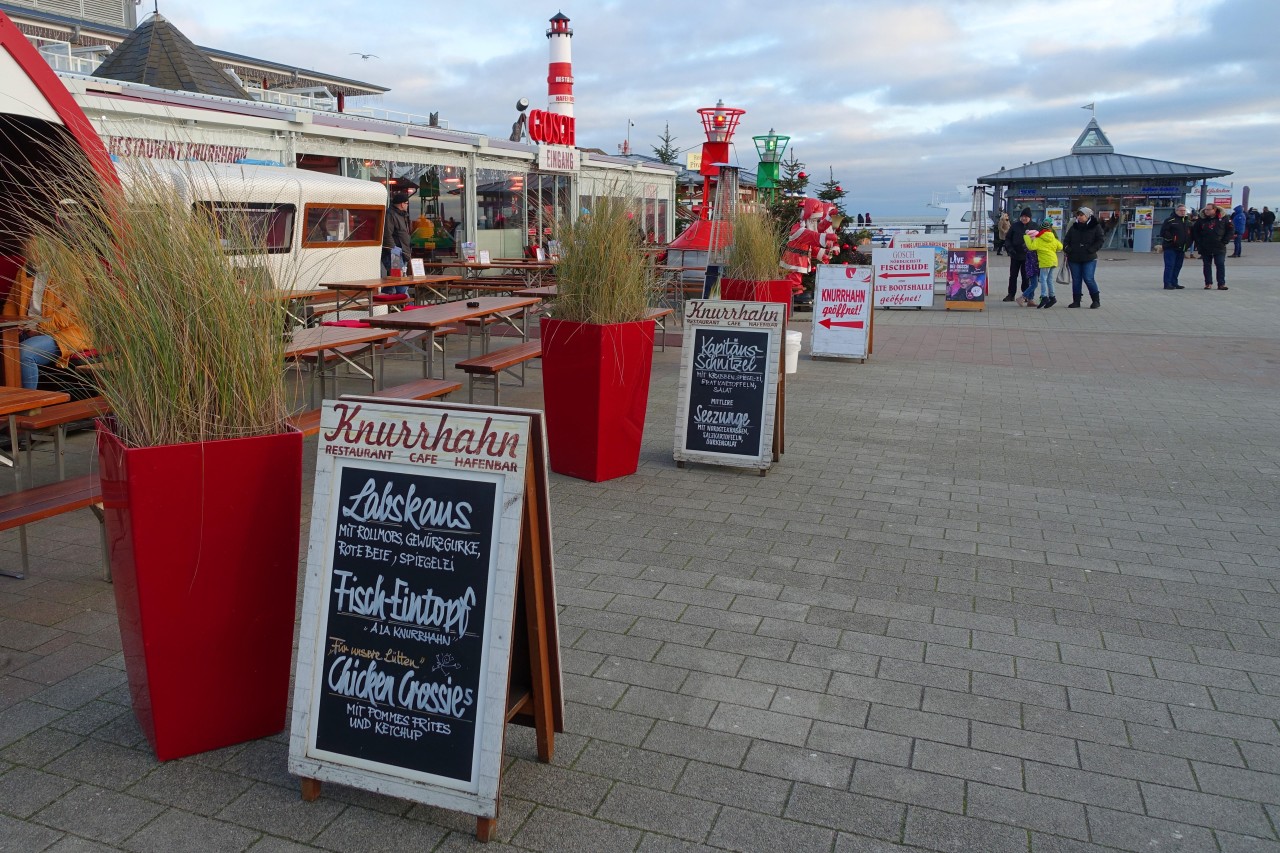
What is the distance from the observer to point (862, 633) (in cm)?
395

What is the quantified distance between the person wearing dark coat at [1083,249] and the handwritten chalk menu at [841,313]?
757 cm

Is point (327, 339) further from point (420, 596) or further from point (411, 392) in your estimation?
point (420, 596)

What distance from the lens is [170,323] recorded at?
2818 millimetres

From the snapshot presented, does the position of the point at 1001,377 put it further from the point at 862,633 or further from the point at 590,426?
the point at 862,633

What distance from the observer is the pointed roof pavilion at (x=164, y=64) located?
18.0 meters

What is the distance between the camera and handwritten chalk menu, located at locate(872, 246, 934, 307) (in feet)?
58.2

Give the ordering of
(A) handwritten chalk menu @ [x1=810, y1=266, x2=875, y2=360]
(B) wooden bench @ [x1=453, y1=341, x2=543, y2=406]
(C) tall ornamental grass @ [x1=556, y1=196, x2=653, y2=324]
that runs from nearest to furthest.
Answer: (C) tall ornamental grass @ [x1=556, y1=196, x2=653, y2=324]
(B) wooden bench @ [x1=453, y1=341, x2=543, y2=406]
(A) handwritten chalk menu @ [x1=810, y1=266, x2=875, y2=360]

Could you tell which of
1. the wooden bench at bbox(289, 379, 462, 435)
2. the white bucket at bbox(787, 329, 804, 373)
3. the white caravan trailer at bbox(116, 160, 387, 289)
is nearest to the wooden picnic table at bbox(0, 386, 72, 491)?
the wooden bench at bbox(289, 379, 462, 435)

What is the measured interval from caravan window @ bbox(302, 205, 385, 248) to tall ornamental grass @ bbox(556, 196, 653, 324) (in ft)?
20.7

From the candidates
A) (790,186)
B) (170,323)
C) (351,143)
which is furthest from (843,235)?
(170,323)

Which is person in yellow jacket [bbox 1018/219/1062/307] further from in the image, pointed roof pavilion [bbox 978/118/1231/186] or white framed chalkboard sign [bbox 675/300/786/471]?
pointed roof pavilion [bbox 978/118/1231/186]

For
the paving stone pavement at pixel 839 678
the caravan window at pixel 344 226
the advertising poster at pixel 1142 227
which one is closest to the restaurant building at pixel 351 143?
the caravan window at pixel 344 226

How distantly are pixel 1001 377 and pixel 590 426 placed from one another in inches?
234

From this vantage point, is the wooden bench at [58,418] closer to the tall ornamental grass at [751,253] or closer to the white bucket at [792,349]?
the tall ornamental grass at [751,253]
